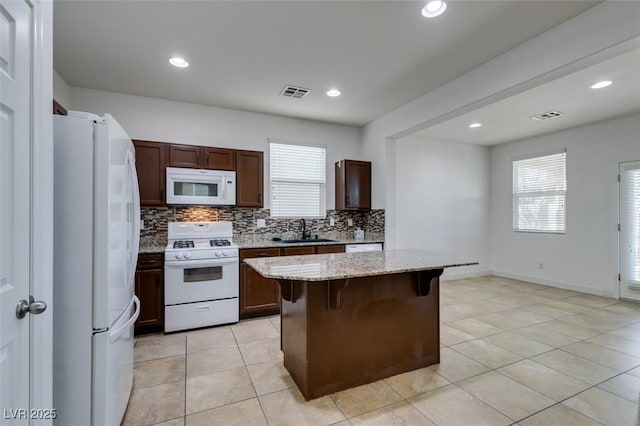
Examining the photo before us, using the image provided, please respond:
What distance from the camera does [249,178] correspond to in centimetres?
400

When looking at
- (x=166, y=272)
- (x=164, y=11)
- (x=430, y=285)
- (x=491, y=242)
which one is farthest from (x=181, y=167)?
(x=491, y=242)

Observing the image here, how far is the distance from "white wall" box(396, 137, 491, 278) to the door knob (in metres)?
4.67

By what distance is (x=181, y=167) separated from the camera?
3.63 meters

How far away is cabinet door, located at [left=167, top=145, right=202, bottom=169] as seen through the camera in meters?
3.59

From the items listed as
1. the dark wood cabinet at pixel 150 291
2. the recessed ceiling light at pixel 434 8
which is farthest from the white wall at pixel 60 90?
the recessed ceiling light at pixel 434 8

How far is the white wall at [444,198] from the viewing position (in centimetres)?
537

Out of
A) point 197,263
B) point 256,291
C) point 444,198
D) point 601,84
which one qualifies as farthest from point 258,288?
point 601,84

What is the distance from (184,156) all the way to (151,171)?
42 centimetres

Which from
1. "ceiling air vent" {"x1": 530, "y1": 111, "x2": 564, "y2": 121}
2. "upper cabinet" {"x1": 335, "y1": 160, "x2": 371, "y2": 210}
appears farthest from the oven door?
"ceiling air vent" {"x1": 530, "y1": 111, "x2": 564, "y2": 121}

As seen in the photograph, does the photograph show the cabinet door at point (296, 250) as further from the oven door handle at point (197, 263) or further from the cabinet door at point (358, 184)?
the cabinet door at point (358, 184)

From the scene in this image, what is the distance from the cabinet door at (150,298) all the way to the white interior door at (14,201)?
83.8 inches

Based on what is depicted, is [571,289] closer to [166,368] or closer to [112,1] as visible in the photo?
[166,368]

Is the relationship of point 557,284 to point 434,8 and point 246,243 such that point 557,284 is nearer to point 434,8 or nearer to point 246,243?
point 434,8

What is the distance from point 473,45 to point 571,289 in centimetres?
474
